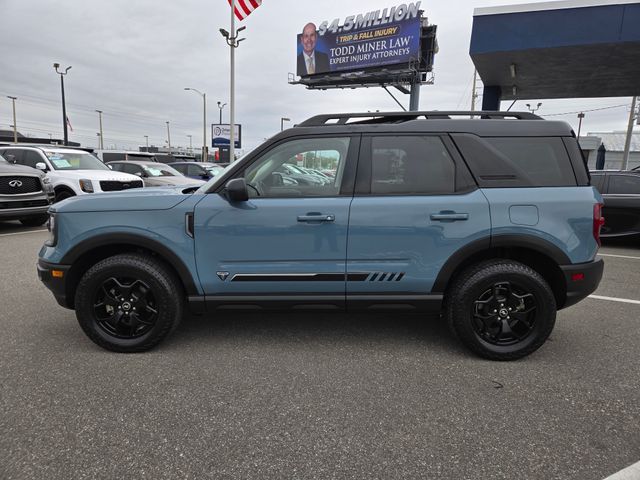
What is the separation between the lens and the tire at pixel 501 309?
10.2 feet

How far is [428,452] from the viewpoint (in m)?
2.20

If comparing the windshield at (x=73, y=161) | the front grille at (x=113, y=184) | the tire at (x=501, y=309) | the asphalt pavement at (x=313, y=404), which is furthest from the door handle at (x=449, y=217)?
the windshield at (x=73, y=161)

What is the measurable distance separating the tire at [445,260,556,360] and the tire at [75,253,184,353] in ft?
7.20

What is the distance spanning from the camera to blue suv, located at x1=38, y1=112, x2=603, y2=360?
3094mm

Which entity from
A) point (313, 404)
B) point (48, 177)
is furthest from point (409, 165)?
point (48, 177)

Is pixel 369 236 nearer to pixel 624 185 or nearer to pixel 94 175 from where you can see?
pixel 624 185

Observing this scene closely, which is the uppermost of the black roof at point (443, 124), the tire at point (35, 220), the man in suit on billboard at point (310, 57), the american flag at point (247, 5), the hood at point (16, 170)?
the man in suit on billboard at point (310, 57)

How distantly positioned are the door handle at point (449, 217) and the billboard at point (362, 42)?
37.0 metres

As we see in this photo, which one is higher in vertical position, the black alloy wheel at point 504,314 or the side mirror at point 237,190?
the side mirror at point 237,190

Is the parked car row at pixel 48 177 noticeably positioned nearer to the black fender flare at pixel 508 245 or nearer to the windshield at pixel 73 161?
the windshield at pixel 73 161

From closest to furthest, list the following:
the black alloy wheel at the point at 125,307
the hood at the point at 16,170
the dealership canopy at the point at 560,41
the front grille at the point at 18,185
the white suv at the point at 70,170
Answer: the black alloy wheel at the point at 125,307
the front grille at the point at 18,185
the hood at the point at 16,170
the white suv at the point at 70,170
the dealership canopy at the point at 560,41

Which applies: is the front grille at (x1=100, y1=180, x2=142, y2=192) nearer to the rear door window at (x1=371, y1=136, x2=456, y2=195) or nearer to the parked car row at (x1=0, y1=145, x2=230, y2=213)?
the parked car row at (x1=0, y1=145, x2=230, y2=213)

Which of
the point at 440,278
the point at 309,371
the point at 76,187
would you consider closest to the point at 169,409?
the point at 309,371

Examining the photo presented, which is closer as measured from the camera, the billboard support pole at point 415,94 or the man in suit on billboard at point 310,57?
the billboard support pole at point 415,94
